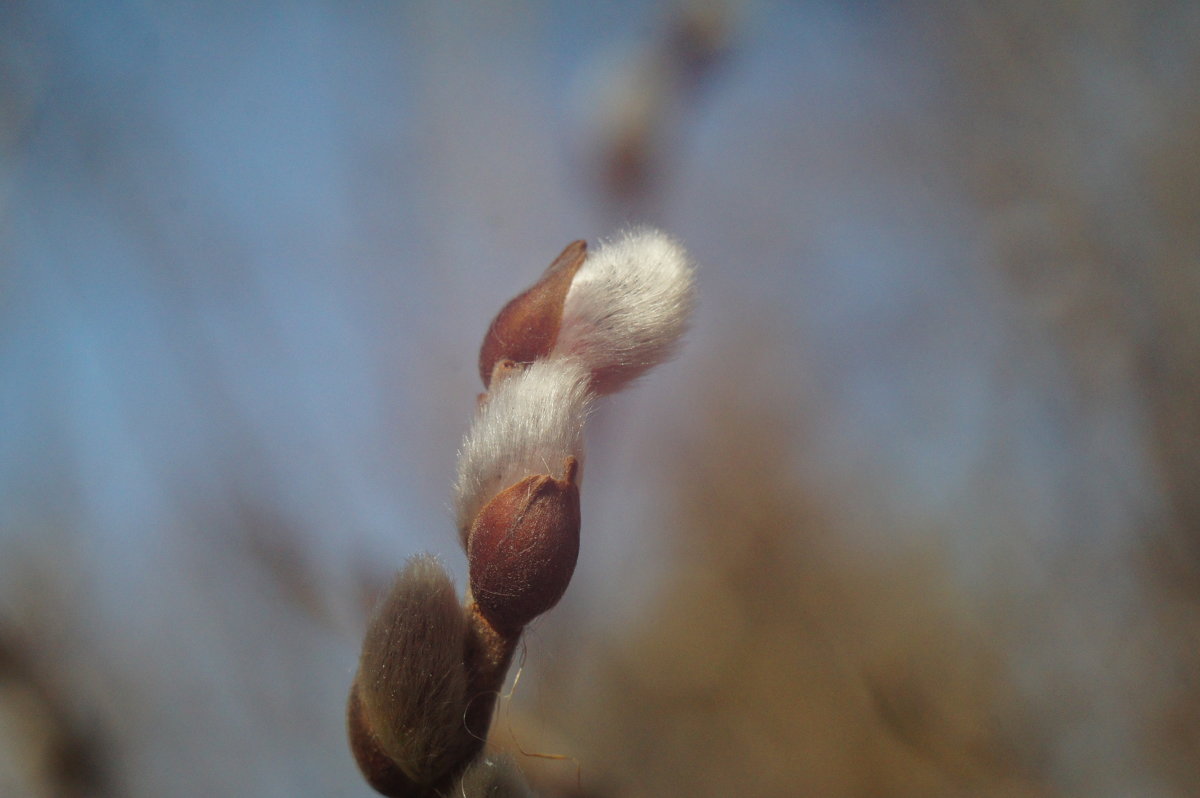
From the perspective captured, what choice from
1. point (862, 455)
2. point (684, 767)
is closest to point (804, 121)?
point (862, 455)

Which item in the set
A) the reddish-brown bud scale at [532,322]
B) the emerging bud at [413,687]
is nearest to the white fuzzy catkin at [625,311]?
the reddish-brown bud scale at [532,322]

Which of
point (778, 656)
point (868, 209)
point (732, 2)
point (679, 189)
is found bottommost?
point (778, 656)

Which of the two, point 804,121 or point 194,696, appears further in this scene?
point 804,121

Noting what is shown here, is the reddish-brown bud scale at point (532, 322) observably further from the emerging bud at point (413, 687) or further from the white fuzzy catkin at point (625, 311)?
the emerging bud at point (413, 687)

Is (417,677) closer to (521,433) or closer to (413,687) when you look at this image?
(413,687)

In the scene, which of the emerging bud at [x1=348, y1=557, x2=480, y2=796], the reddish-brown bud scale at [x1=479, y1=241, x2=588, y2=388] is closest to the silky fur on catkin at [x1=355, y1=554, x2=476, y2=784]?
the emerging bud at [x1=348, y1=557, x2=480, y2=796]

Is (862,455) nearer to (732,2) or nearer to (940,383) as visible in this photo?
(940,383)

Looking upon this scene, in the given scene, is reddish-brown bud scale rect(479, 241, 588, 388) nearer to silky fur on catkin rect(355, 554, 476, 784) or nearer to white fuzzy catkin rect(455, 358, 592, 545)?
white fuzzy catkin rect(455, 358, 592, 545)

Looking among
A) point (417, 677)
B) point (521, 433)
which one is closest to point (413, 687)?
point (417, 677)
